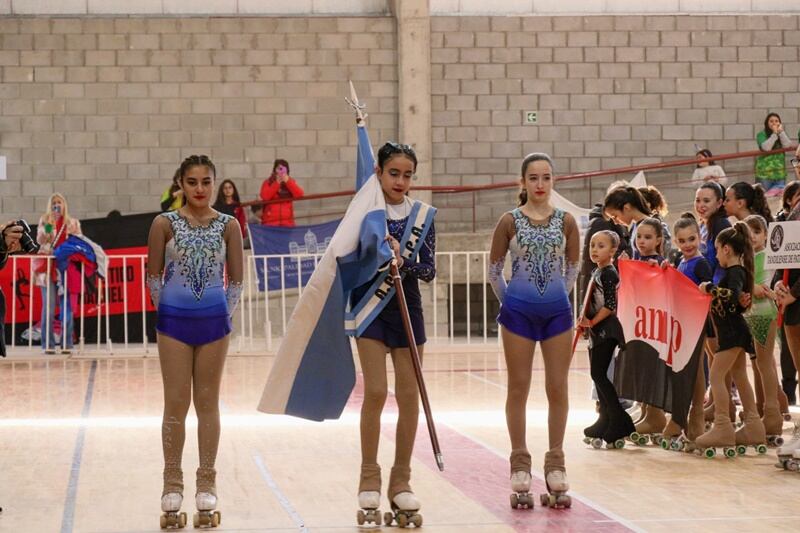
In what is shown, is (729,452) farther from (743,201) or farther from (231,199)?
(231,199)

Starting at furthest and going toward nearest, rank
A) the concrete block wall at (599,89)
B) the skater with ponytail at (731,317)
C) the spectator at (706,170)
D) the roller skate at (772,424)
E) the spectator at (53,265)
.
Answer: the concrete block wall at (599,89) < the spectator at (706,170) < the spectator at (53,265) < the roller skate at (772,424) < the skater with ponytail at (731,317)

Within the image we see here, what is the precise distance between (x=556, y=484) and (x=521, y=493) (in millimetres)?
153

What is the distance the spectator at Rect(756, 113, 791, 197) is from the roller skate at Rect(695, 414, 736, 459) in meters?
10.9

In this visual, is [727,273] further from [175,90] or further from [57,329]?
[175,90]

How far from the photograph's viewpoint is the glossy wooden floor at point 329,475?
5.04 m

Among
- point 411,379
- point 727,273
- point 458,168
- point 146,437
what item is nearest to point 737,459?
point 727,273

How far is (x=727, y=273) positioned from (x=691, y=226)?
385 mm

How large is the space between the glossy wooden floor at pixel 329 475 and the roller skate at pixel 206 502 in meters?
0.07

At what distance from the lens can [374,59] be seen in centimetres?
1823

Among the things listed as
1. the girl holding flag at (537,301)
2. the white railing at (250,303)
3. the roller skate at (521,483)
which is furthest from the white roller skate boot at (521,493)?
the white railing at (250,303)

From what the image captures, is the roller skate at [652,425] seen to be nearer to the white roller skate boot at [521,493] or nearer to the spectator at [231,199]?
the white roller skate boot at [521,493]

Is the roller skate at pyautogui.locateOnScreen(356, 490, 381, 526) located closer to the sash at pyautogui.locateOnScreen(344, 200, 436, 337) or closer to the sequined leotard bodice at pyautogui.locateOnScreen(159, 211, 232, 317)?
the sash at pyautogui.locateOnScreen(344, 200, 436, 337)

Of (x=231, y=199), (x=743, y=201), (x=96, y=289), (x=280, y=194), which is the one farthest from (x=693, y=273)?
(x=280, y=194)

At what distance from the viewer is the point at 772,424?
281 inches
